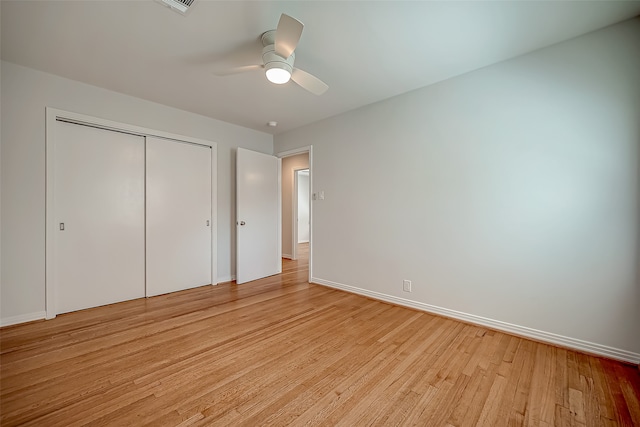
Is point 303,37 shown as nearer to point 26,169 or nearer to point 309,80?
point 309,80

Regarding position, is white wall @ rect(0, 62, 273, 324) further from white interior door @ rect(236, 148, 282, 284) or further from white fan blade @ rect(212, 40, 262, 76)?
white interior door @ rect(236, 148, 282, 284)

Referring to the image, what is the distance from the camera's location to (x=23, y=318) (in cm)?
255

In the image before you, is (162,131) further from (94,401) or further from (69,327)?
(94,401)

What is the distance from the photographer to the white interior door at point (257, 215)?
403cm

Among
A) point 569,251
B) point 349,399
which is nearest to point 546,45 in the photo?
point 569,251

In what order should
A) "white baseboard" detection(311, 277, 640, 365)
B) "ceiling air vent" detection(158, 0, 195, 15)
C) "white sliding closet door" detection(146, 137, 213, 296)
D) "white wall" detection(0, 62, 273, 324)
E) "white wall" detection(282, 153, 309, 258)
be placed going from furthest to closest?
"white wall" detection(282, 153, 309, 258) → "white sliding closet door" detection(146, 137, 213, 296) → "white wall" detection(0, 62, 273, 324) → "white baseboard" detection(311, 277, 640, 365) → "ceiling air vent" detection(158, 0, 195, 15)

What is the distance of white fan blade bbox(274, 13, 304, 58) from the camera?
1579mm

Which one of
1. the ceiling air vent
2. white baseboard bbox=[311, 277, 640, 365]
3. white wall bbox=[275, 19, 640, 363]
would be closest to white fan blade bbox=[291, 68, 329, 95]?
the ceiling air vent

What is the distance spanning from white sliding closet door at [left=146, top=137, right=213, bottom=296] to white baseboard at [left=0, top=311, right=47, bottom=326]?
0.96 metres

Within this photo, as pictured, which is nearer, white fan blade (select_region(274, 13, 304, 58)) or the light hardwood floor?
the light hardwood floor

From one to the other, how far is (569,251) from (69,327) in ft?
14.8

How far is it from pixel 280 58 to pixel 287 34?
1.16 feet

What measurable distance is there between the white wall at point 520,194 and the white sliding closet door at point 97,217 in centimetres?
288

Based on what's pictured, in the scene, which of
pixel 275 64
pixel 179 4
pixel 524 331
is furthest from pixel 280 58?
pixel 524 331
